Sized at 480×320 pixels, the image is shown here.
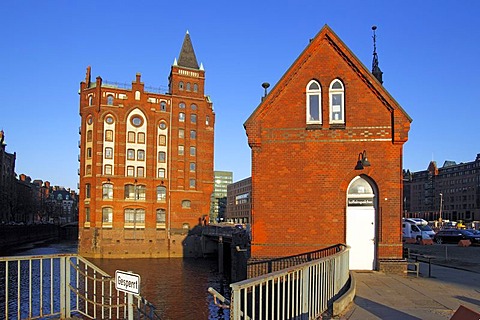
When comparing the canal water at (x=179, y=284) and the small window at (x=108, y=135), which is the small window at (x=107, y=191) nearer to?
the small window at (x=108, y=135)

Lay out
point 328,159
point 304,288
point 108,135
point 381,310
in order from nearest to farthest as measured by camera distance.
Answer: point 304,288 < point 381,310 < point 328,159 < point 108,135

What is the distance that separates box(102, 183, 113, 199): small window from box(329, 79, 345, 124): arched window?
45920 millimetres

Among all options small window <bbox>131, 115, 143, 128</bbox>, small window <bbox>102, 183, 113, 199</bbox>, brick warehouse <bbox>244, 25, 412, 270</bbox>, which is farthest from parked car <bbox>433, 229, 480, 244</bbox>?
small window <bbox>102, 183, 113, 199</bbox>

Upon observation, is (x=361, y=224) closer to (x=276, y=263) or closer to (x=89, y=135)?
(x=276, y=263)

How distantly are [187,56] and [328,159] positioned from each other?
170 feet

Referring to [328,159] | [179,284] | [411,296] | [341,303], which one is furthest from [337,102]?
[179,284]

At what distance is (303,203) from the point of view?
55.5 feet

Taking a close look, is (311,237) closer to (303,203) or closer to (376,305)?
(303,203)

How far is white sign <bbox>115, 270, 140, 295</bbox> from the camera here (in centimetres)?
660

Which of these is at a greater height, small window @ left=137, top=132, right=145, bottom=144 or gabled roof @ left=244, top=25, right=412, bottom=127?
small window @ left=137, top=132, right=145, bottom=144

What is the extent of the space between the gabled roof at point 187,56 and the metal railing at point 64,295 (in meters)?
33.3

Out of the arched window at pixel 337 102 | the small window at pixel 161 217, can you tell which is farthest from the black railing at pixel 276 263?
the small window at pixel 161 217

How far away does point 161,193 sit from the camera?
60656mm

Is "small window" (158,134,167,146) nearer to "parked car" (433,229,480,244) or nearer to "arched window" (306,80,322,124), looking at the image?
"parked car" (433,229,480,244)
